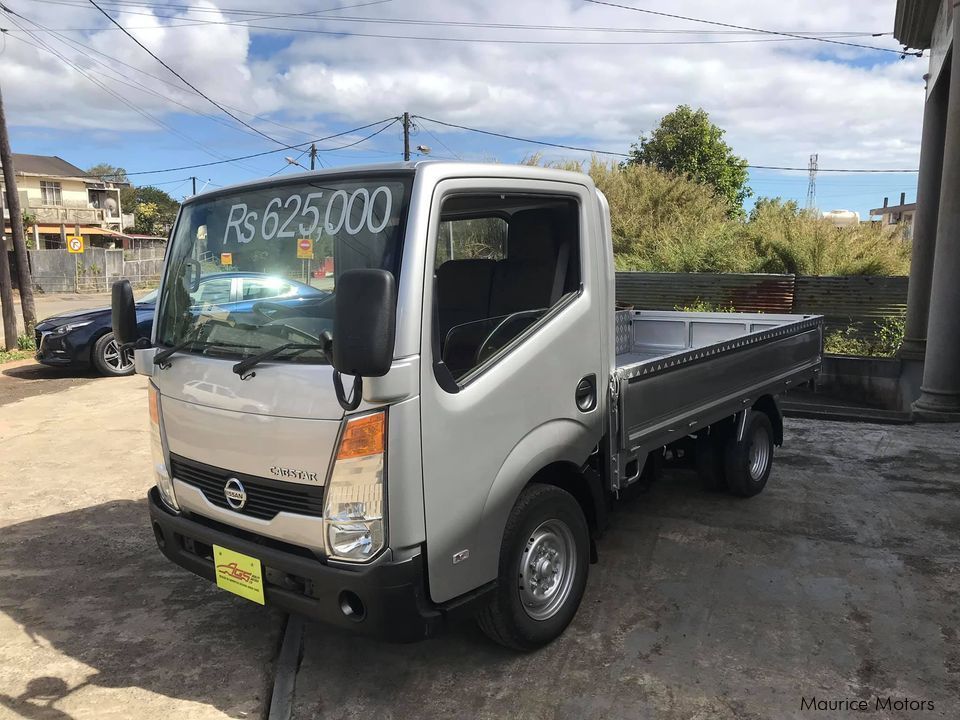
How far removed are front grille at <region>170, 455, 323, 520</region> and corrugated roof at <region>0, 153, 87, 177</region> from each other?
5445cm

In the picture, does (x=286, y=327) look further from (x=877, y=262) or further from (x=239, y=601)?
(x=877, y=262)

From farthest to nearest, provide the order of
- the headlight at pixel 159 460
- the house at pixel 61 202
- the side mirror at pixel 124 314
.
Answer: the house at pixel 61 202, the side mirror at pixel 124 314, the headlight at pixel 159 460

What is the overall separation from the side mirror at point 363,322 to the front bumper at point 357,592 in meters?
0.74

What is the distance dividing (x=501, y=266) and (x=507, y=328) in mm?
534

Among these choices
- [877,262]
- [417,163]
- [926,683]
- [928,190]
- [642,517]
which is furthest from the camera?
[877,262]

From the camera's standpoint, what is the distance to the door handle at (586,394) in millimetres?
3332

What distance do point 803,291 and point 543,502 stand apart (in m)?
10.8

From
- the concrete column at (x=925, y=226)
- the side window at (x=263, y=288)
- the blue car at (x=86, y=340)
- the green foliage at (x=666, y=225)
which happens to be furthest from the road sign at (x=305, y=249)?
the green foliage at (x=666, y=225)

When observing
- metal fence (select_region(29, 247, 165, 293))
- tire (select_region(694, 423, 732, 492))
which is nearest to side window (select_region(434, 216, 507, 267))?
tire (select_region(694, 423, 732, 492))

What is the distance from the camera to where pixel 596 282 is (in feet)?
11.3

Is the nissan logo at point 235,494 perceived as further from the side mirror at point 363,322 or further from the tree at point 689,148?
the tree at point 689,148

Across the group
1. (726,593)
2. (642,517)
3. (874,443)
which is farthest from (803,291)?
(726,593)

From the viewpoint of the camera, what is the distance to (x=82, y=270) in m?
30.4

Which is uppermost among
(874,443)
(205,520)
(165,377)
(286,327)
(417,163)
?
(417,163)
